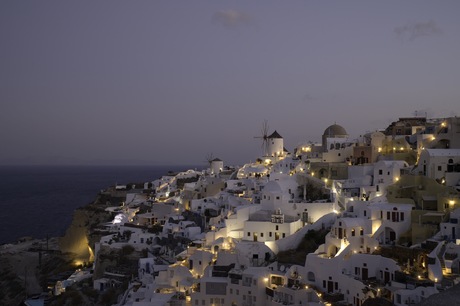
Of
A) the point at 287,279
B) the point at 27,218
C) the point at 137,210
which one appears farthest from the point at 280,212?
the point at 27,218

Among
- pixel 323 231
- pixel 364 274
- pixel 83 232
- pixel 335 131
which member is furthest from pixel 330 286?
pixel 83 232

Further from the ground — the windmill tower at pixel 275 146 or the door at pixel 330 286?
the windmill tower at pixel 275 146

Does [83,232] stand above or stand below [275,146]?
below

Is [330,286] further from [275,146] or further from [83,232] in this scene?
[83,232]

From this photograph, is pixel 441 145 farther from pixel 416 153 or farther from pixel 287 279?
pixel 287 279

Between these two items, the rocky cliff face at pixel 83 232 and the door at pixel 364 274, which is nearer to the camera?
the door at pixel 364 274

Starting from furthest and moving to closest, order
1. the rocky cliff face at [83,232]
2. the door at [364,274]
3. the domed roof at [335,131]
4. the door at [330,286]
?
the rocky cliff face at [83,232]
the domed roof at [335,131]
the door at [330,286]
the door at [364,274]

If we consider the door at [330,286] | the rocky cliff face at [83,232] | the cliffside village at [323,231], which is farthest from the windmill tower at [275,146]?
the door at [330,286]

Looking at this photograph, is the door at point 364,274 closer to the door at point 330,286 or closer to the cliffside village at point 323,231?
the cliffside village at point 323,231
